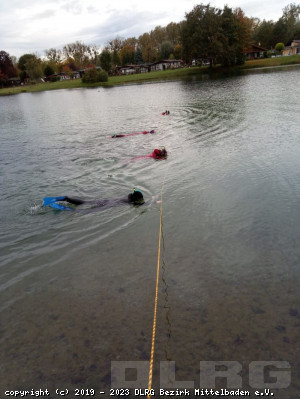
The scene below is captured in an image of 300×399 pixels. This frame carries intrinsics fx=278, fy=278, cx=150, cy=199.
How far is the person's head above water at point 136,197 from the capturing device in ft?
38.5

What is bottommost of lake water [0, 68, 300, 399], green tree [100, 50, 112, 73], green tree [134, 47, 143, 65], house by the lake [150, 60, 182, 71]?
lake water [0, 68, 300, 399]

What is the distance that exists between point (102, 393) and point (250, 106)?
31214mm

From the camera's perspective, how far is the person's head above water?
38.5 ft

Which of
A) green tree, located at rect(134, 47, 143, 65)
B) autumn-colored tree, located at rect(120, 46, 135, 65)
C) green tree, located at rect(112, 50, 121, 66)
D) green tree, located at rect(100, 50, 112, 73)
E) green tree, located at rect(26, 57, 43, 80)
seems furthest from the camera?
autumn-colored tree, located at rect(120, 46, 135, 65)

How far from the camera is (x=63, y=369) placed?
536 centimetres

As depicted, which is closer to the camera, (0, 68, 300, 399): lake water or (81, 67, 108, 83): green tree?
(0, 68, 300, 399): lake water

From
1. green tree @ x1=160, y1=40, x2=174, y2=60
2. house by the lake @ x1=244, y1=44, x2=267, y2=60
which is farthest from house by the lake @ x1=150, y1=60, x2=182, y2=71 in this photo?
house by the lake @ x1=244, y1=44, x2=267, y2=60

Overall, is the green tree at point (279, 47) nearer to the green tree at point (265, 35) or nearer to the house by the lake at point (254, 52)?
the house by the lake at point (254, 52)

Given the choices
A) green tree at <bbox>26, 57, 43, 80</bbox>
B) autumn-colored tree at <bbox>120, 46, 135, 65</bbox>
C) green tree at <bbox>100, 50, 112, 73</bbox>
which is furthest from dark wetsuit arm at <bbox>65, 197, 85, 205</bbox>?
autumn-colored tree at <bbox>120, 46, 135, 65</bbox>

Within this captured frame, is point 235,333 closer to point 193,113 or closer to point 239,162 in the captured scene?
point 239,162

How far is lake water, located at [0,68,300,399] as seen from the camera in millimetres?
5527

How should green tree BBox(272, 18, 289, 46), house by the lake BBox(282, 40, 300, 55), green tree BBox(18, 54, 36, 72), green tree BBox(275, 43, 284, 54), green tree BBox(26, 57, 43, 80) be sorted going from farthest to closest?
green tree BBox(18, 54, 36, 72)
green tree BBox(26, 57, 43, 80)
green tree BBox(272, 18, 289, 46)
house by the lake BBox(282, 40, 300, 55)
green tree BBox(275, 43, 284, 54)

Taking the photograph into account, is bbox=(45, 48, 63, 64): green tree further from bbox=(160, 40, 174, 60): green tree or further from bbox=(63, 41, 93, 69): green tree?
bbox=(160, 40, 174, 60): green tree

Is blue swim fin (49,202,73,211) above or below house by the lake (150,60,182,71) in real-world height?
below
